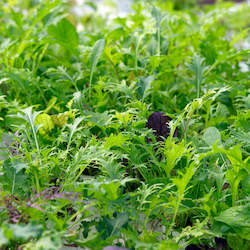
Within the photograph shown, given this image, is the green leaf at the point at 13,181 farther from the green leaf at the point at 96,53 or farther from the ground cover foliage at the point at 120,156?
the green leaf at the point at 96,53

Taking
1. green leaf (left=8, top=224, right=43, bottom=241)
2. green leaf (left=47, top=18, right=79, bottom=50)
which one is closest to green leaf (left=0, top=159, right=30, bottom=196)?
green leaf (left=8, top=224, right=43, bottom=241)

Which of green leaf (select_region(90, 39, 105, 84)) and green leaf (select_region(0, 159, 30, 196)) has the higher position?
green leaf (select_region(90, 39, 105, 84))

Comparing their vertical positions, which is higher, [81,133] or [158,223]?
[81,133]

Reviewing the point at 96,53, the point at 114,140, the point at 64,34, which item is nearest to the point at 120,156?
the point at 114,140

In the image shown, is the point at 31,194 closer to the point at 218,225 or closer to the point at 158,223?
the point at 158,223

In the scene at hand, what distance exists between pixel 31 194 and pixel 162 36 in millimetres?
801

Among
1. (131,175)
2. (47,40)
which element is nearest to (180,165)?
(131,175)

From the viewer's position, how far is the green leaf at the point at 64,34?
1.13 m

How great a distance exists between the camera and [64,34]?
115 cm

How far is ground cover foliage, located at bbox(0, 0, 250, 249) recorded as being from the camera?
0.61 m

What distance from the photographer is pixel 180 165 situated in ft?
2.54

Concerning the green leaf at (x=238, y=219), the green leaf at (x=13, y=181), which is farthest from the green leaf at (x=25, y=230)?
the green leaf at (x=238, y=219)

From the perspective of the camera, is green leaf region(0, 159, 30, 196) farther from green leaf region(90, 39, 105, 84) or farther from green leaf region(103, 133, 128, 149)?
green leaf region(90, 39, 105, 84)

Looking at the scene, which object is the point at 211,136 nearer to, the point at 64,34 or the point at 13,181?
the point at 13,181
